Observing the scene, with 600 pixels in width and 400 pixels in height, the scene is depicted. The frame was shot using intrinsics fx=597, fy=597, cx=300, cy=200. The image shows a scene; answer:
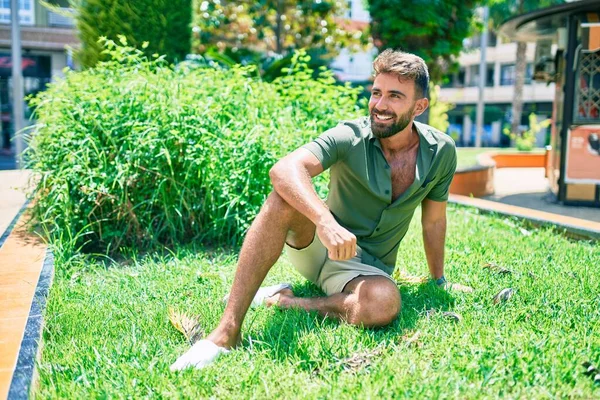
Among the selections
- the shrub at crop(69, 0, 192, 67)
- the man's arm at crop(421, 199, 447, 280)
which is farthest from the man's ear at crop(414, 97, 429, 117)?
the shrub at crop(69, 0, 192, 67)

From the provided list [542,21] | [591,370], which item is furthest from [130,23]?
[591,370]

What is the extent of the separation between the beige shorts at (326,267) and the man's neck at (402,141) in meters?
0.56

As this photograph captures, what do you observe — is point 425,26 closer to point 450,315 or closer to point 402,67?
point 402,67

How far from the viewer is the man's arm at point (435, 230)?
11.2 feet

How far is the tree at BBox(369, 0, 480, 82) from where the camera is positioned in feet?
29.9

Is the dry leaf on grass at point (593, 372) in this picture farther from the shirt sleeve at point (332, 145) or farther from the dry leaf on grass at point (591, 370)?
the shirt sleeve at point (332, 145)

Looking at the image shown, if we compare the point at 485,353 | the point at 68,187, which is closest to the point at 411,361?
the point at 485,353

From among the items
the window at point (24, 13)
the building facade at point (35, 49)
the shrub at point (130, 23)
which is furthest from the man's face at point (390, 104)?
the window at point (24, 13)

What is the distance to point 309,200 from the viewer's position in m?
2.59

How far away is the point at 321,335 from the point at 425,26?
24.7 ft

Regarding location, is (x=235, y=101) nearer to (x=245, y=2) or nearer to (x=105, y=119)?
(x=105, y=119)

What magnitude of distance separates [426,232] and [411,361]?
45.9 inches

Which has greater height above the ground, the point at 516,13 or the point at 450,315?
the point at 516,13

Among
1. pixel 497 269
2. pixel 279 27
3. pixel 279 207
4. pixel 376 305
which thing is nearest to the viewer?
pixel 279 207
